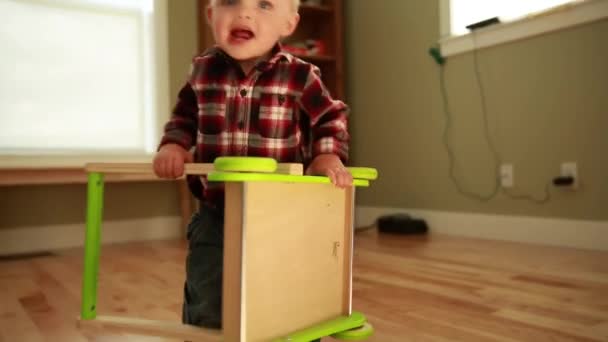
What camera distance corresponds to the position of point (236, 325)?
661 mm

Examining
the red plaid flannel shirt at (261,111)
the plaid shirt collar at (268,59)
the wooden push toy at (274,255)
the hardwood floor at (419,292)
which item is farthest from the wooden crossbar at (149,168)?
the hardwood floor at (419,292)

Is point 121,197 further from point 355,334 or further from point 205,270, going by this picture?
point 355,334

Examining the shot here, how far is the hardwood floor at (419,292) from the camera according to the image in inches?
38.0

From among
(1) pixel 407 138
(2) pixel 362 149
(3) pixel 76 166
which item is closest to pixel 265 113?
(3) pixel 76 166

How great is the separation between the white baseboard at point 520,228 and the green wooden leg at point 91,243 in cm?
163

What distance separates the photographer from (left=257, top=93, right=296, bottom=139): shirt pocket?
0.85m

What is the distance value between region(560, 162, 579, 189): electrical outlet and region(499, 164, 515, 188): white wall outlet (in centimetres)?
20

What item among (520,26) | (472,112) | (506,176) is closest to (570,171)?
(506,176)

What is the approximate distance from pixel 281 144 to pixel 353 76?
196cm

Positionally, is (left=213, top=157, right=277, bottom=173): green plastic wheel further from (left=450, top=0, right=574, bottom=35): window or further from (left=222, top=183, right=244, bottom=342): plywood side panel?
(left=450, top=0, right=574, bottom=35): window

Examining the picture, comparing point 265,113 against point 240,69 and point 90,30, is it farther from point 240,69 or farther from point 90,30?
point 90,30

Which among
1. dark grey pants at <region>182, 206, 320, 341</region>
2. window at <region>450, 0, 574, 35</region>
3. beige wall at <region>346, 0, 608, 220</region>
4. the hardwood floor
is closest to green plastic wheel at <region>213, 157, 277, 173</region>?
dark grey pants at <region>182, 206, 320, 341</region>

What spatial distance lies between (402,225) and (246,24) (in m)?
1.65

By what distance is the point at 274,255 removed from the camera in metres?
0.70
